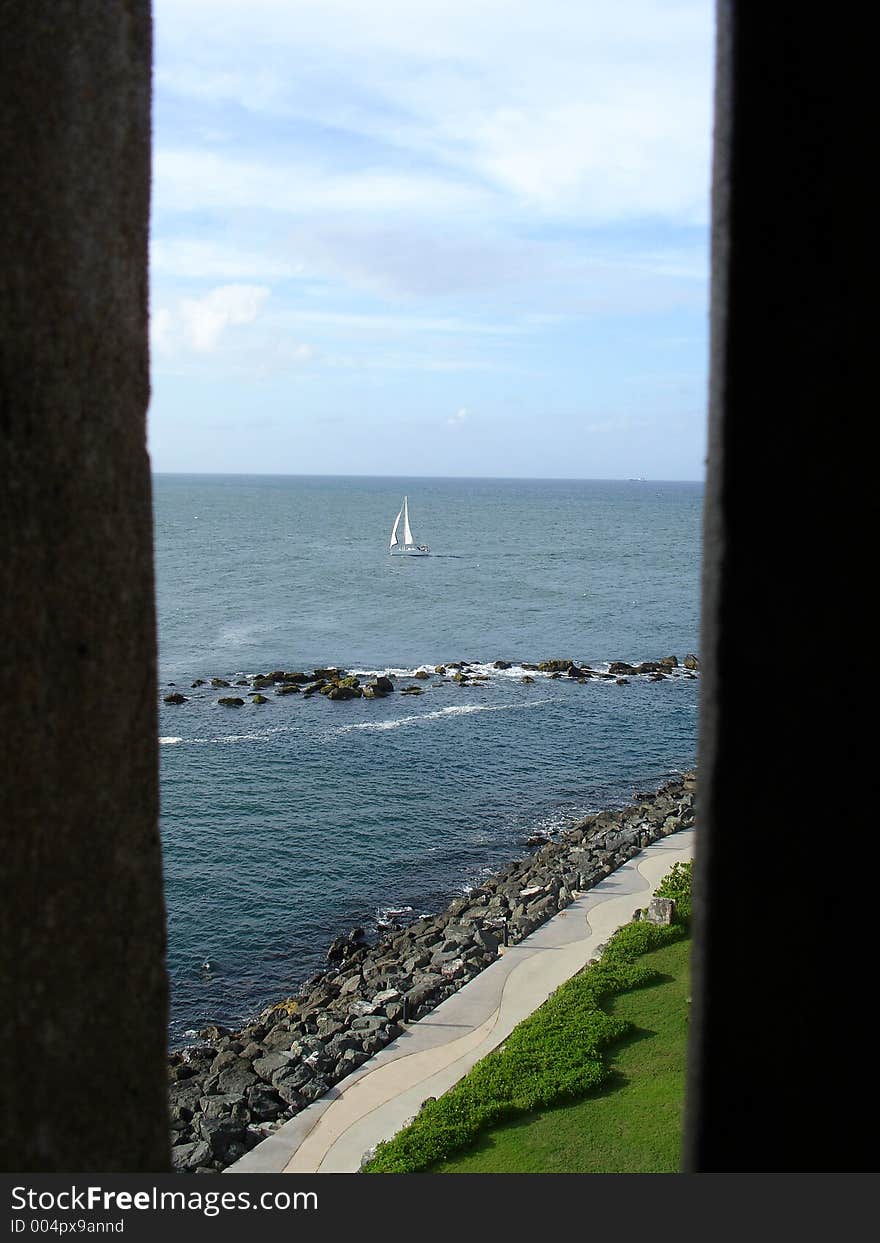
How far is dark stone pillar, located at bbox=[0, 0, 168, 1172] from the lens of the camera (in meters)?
2.60

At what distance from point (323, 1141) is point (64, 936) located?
12.7m

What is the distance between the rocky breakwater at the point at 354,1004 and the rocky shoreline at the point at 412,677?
646 inches

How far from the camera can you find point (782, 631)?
2373 mm

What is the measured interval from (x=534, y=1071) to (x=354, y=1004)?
6011 millimetres

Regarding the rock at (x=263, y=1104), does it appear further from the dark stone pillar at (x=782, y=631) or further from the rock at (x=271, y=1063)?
the dark stone pillar at (x=782, y=631)

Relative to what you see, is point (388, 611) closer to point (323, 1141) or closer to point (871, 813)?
point (323, 1141)

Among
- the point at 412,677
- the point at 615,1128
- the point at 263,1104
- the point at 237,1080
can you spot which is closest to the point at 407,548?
the point at 412,677

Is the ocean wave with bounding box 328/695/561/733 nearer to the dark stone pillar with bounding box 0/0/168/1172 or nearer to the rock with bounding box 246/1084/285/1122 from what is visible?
the rock with bounding box 246/1084/285/1122

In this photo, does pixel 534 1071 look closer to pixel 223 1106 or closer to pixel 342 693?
pixel 223 1106

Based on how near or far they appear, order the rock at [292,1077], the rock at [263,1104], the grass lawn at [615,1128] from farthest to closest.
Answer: the rock at [292,1077], the rock at [263,1104], the grass lawn at [615,1128]

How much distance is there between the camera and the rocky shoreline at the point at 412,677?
4394 centimetres

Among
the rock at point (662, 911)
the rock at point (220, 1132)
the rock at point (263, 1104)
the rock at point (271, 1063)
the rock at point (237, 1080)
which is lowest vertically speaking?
the rock at point (237, 1080)

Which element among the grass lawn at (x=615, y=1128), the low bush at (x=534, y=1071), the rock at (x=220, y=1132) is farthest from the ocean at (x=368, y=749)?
the grass lawn at (x=615, y=1128)

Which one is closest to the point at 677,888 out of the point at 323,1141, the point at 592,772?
the point at 323,1141
